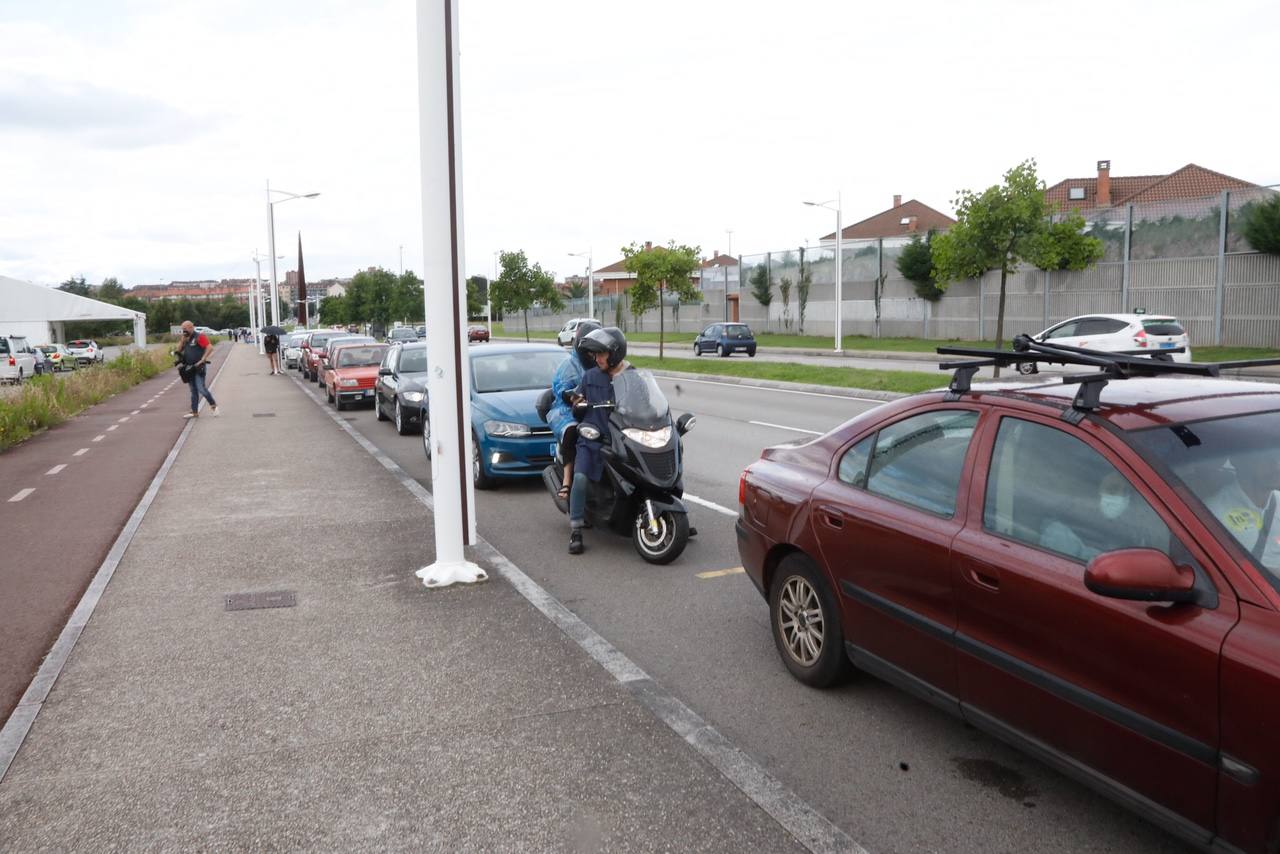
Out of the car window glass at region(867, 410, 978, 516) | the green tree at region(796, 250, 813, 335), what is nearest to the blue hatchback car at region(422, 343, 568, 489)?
the car window glass at region(867, 410, 978, 516)

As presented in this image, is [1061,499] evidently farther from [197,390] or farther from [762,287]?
[762,287]

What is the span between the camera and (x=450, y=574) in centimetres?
682

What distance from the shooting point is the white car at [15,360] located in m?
36.1

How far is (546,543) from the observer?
8.09m

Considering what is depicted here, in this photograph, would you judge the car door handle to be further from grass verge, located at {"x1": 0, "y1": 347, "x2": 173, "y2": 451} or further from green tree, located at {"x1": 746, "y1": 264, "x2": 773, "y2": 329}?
green tree, located at {"x1": 746, "y1": 264, "x2": 773, "y2": 329}

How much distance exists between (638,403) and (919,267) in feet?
131

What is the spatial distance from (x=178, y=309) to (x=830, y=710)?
A: 130 meters

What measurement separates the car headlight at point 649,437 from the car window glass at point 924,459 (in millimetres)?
2767

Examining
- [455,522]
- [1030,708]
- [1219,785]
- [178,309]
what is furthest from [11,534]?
[178,309]

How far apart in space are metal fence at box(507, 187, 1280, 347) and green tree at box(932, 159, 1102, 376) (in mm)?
7767

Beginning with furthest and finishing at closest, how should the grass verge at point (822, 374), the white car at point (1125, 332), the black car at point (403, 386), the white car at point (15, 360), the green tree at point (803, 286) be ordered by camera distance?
A: 1. the green tree at point (803, 286)
2. the white car at point (15, 360)
3. the white car at point (1125, 332)
4. the grass verge at point (822, 374)
5. the black car at point (403, 386)

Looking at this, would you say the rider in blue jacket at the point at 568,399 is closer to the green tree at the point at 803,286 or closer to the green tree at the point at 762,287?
the green tree at the point at 803,286

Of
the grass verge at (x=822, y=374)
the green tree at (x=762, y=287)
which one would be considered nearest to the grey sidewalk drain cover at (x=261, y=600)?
the grass verge at (x=822, y=374)

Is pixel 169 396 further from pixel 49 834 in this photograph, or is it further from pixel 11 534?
pixel 49 834
